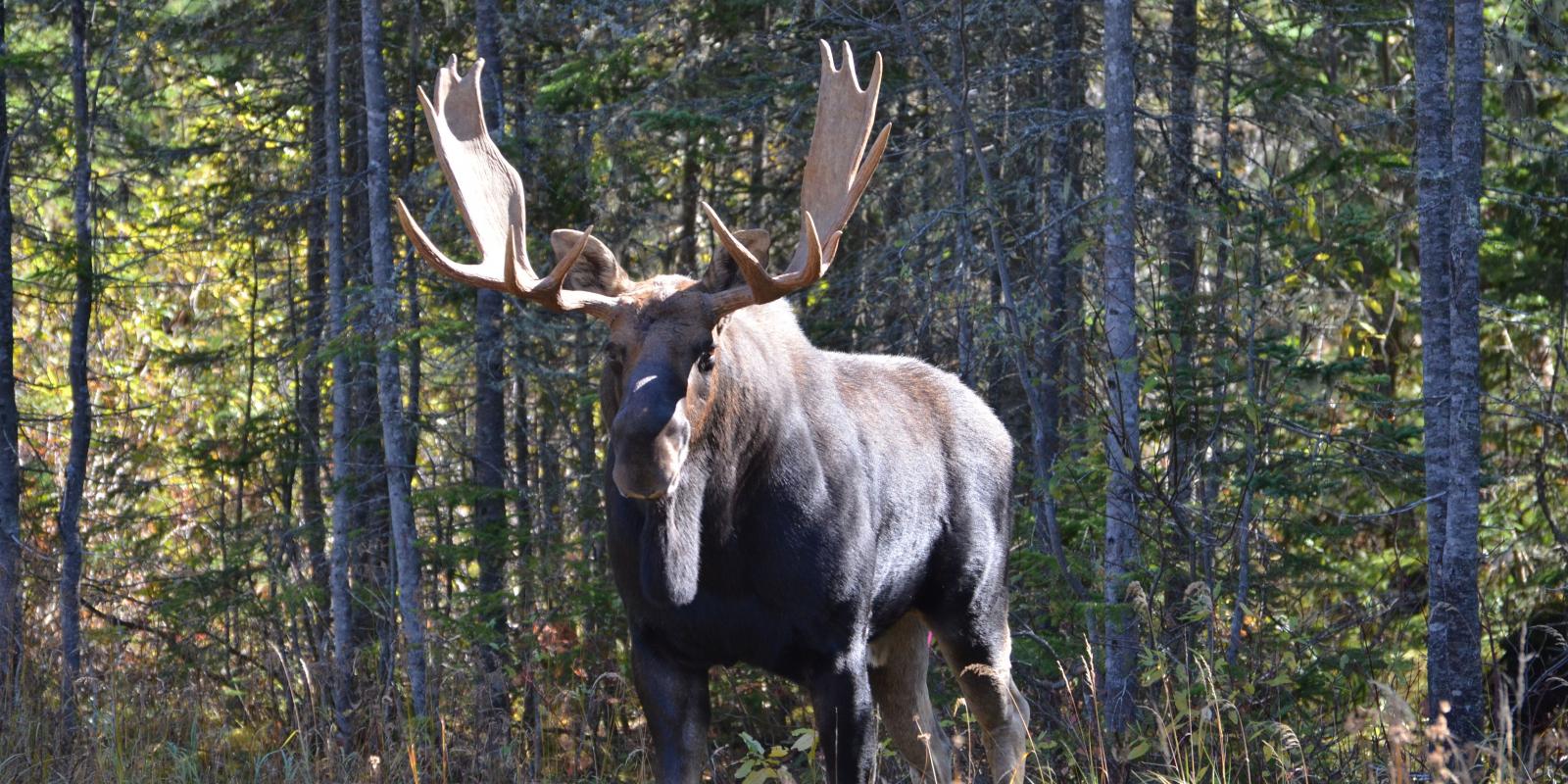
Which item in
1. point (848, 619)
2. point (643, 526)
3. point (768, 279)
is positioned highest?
point (768, 279)

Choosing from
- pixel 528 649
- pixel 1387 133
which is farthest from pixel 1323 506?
pixel 528 649

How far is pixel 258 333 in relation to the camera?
50.6 feet

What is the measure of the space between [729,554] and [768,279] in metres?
0.98

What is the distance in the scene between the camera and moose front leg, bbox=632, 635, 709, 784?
5105 mm

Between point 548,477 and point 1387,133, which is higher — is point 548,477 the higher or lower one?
the lower one

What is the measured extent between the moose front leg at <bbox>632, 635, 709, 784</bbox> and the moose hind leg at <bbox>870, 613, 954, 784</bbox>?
1.11m

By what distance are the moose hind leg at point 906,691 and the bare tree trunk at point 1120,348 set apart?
1.10m

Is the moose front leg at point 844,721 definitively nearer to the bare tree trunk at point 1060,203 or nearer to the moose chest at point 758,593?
the moose chest at point 758,593

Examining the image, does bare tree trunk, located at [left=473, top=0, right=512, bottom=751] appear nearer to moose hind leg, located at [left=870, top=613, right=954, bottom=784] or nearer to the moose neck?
A: moose hind leg, located at [left=870, top=613, right=954, bottom=784]

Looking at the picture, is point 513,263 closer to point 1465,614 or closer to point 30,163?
point 1465,614

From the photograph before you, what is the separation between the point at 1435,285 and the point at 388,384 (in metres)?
6.97

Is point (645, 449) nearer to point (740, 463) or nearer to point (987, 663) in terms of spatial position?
point (740, 463)

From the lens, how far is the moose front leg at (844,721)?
5.12 m

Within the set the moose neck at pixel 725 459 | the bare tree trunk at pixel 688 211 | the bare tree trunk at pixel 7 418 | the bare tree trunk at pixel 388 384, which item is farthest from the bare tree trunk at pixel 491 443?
the moose neck at pixel 725 459
